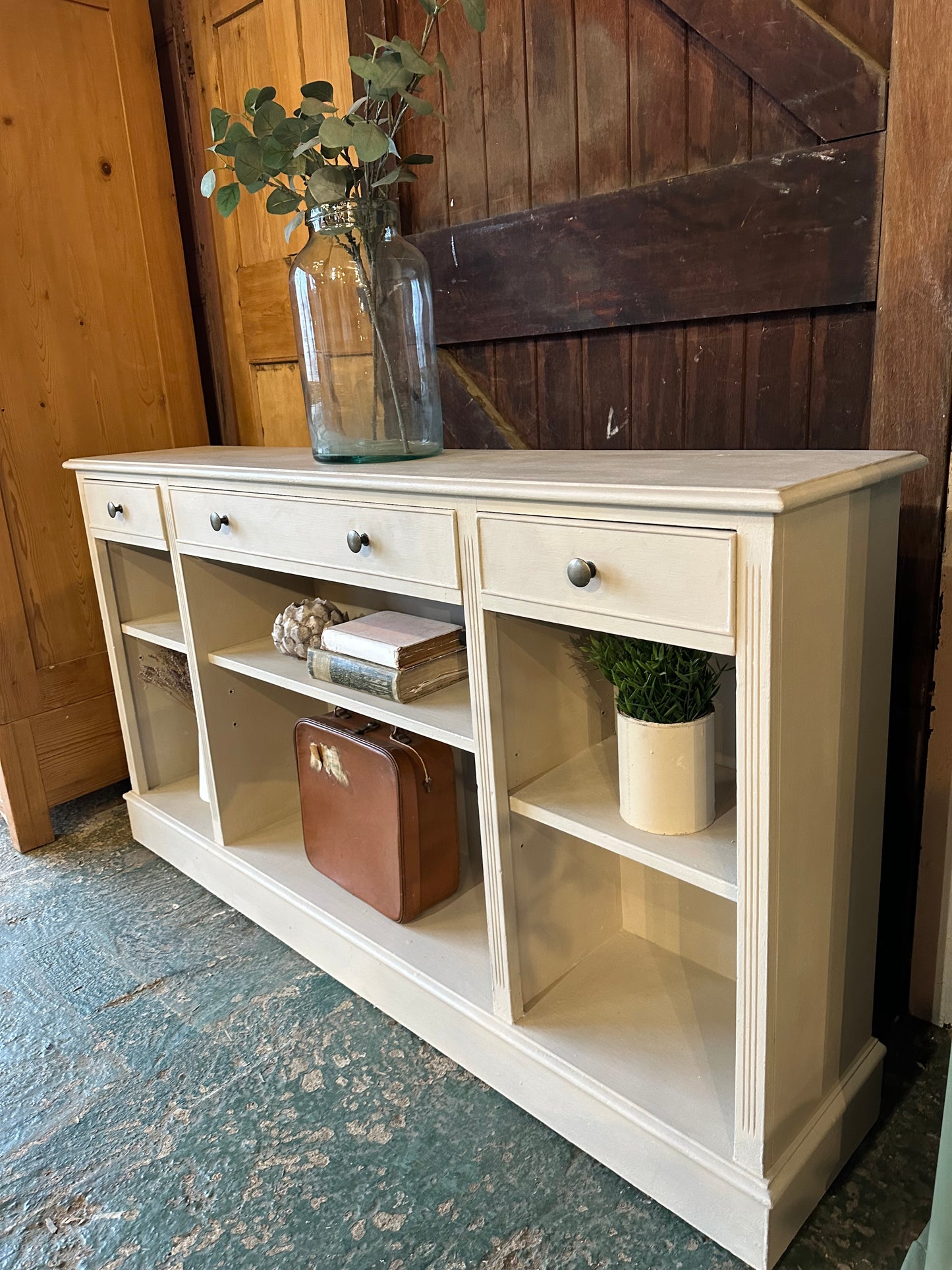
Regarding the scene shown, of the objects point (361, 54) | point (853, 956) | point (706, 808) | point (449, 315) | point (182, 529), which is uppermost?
point (361, 54)

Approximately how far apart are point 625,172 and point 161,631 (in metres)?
1.32

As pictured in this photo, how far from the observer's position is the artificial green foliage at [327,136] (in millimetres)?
1260

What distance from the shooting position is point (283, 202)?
4.75 feet

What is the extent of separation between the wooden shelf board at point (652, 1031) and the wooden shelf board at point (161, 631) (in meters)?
1.05

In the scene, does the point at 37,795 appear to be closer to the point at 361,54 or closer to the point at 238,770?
the point at 238,770

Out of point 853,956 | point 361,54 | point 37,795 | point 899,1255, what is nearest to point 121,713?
point 37,795

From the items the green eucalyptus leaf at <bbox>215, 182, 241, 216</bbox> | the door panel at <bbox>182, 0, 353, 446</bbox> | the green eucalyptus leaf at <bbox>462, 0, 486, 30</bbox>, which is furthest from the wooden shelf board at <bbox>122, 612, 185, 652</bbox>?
the green eucalyptus leaf at <bbox>462, 0, 486, 30</bbox>

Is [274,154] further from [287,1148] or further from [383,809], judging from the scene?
[287,1148]

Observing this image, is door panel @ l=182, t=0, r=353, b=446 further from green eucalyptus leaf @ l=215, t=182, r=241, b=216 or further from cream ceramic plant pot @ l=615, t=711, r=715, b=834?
cream ceramic plant pot @ l=615, t=711, r=715, b=834

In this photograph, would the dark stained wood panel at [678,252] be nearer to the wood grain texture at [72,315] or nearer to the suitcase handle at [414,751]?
the suitcase handle at [414,751]

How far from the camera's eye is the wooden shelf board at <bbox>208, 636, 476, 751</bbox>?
4.39 feet

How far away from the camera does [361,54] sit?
1.79m

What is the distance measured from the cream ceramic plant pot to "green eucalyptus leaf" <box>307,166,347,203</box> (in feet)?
2.94

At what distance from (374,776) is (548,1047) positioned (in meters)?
0.52
